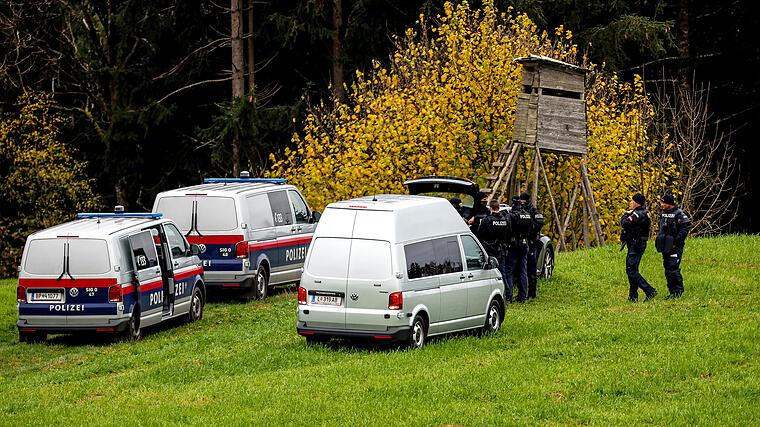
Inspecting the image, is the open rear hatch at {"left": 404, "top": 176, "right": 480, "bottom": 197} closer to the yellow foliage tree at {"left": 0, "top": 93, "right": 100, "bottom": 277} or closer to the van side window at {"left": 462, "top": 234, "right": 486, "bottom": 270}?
the van side window at {"left": 462, "top": 234, "right": 486, "bottom": 270}

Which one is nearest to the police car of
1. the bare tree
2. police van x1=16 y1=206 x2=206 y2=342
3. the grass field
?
the grass field

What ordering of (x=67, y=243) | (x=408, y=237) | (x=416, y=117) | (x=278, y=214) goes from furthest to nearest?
(x=416, y=117)
(x=278, y=214)
(x=67, y=243)
(x=408, y=237)

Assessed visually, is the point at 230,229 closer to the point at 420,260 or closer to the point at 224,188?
the point at 224,188

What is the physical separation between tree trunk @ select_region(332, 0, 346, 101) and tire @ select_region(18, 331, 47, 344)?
68.0 feet

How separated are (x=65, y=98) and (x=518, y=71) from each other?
A: 2380 cm

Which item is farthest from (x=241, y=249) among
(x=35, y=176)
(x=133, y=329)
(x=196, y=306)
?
(x=35, y=176)

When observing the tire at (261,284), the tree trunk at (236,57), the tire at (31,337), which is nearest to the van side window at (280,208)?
the tire at (261,284)

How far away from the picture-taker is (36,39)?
128 ft

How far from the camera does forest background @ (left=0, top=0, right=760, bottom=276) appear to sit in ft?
121

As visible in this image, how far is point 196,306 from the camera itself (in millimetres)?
19250

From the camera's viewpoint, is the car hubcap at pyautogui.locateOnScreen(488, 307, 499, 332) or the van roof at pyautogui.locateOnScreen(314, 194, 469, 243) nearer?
the van roof at pyautogui.locateOnScreen(314, 194, 469, 243)

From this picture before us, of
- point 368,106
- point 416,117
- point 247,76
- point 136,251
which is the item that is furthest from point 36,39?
point 136,251

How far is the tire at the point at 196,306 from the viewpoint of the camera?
1898cm

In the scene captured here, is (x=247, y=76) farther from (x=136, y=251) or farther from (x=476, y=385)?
(x=476, y=385)
